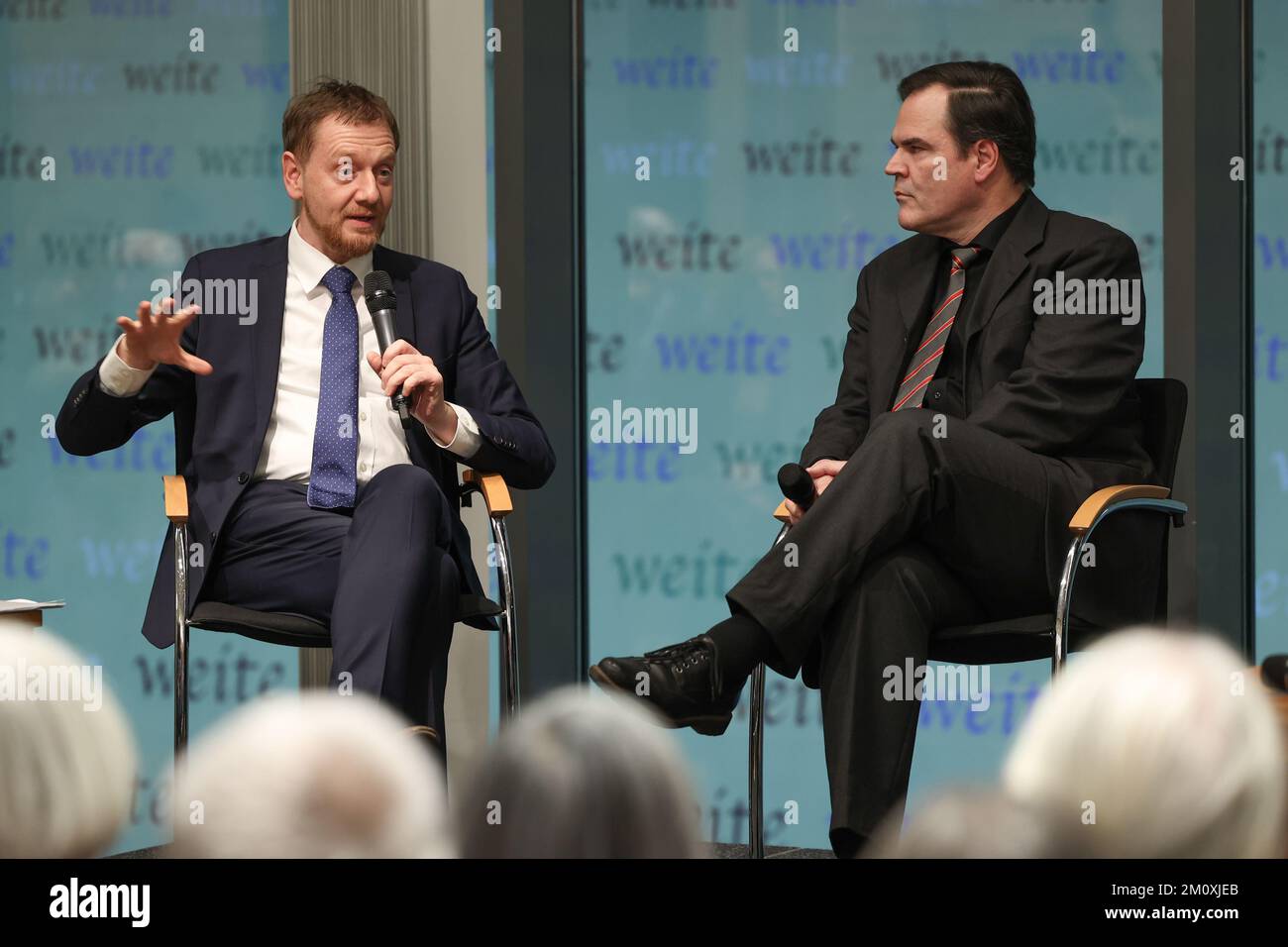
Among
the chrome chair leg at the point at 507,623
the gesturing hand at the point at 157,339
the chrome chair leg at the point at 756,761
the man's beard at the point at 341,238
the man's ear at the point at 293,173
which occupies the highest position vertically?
the man's ear at the point at 293,173

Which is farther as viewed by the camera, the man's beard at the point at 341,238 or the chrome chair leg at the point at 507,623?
the man's beard at the point at 341,238

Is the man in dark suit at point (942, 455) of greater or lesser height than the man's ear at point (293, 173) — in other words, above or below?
below

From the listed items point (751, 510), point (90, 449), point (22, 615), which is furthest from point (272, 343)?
point (751, 510)

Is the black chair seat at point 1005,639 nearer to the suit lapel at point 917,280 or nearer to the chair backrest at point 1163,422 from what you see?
the chair backrest at point 1163,422

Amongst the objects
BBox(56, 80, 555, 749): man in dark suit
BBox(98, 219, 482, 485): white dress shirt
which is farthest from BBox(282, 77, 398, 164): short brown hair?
BBox(98, 219, 482, 485): white dress shirt

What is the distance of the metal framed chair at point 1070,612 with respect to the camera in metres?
2.30

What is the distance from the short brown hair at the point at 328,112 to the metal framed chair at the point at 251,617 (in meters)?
0.75

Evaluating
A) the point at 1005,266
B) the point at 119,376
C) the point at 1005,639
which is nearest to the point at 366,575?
the point at 119,376

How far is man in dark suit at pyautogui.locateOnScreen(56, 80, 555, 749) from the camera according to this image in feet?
8.17

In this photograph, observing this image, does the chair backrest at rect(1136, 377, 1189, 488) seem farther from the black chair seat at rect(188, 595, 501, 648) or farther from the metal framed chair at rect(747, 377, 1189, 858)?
the black chair seat at rect(188, 595, 501, 648)

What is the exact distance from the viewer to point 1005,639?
2377mm

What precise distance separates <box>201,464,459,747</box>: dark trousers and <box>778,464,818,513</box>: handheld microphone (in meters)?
0.63

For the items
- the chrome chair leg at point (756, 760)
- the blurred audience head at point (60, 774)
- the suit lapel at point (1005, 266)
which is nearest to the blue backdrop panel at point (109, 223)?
the chrome chair leg at point (756, 760)
